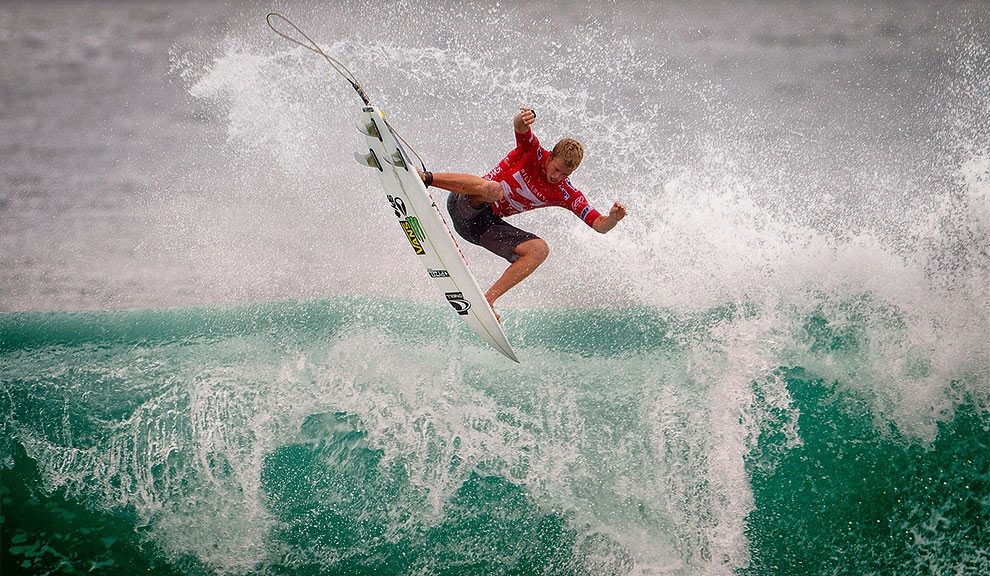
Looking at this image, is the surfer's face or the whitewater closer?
the surfer's face

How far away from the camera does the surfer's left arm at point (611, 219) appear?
267 cm

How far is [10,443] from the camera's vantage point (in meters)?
3.88

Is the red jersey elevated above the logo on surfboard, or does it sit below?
above

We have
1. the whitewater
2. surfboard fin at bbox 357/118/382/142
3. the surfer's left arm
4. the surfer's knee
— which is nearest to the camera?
surfboard fin at bbox 357/118/382/142

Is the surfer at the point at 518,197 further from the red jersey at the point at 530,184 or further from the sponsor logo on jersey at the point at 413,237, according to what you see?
the sponsor logo on jersey at the point at 413,237

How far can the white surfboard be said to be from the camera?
257cm

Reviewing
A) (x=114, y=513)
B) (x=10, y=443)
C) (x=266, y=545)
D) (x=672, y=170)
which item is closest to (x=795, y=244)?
(x=672, y=170)

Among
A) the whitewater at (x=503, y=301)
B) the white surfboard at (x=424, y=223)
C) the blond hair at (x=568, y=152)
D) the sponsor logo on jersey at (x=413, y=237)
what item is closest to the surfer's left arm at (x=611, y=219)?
the blond hair at (x=568, y=152)

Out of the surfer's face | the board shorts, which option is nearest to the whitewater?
the board shorts

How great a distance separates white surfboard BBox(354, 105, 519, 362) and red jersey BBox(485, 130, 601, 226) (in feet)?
1.19

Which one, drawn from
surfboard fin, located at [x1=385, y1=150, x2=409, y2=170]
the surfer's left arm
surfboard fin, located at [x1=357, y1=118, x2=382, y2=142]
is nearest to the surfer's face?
the surfer's left arm

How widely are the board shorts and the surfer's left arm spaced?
0.30 metres

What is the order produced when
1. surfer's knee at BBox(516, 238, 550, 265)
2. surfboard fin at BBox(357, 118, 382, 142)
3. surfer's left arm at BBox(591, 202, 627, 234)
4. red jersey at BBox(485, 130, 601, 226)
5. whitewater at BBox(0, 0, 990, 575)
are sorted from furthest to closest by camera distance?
1. whitewater at BBox(0, 0, 990, 575)
2. surfer's knee at BBox(516, 238, 550, 265)
3. red jersey at BBox(485, 130, 601, 226)
4. surfer's left arm at BBox(591, 202, 627, 234)
5. surfboard fin at BBox(357, 118, 382, 142)

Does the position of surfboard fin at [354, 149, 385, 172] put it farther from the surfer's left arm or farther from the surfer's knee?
the surfer's left arm
